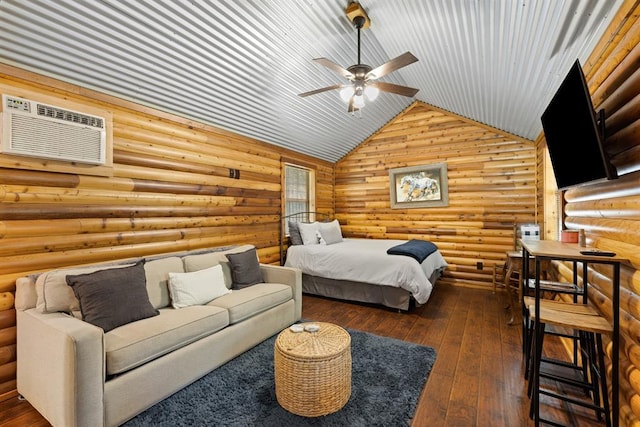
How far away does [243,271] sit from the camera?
3.26 meters

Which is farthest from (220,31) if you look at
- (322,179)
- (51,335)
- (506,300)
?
(506,300)

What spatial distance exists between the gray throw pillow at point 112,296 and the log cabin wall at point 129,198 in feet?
2.08

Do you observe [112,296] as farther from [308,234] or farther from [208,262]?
[308,234]

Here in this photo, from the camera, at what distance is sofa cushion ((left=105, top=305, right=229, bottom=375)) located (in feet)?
6.06

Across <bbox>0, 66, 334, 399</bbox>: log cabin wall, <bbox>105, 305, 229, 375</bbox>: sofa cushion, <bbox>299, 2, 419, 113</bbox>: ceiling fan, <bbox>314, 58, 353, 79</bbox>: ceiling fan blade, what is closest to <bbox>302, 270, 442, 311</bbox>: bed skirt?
<bbox>0, 66, 334, 399</bbox>: log cabin wall

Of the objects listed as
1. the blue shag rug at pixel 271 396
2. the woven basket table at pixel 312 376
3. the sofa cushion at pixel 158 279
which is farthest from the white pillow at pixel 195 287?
the woven basket table at pixel 312 376

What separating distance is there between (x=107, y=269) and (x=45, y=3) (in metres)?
1.82

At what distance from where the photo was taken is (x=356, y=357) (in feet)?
8.68

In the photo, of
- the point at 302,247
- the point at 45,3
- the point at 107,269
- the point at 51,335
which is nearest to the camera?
the point at 51,335

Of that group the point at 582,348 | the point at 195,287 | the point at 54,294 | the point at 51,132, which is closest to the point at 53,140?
the point at 51,132

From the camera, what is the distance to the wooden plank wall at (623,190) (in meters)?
1.60

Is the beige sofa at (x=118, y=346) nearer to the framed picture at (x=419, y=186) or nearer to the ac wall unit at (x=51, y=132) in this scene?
the ac wall unit at (x=51, y=132)

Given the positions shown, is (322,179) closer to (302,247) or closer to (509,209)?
(302,247)

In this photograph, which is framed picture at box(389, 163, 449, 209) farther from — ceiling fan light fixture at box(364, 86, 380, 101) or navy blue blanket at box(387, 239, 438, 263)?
ceiling fan light fixture at box(364, 86, 380, 101)
